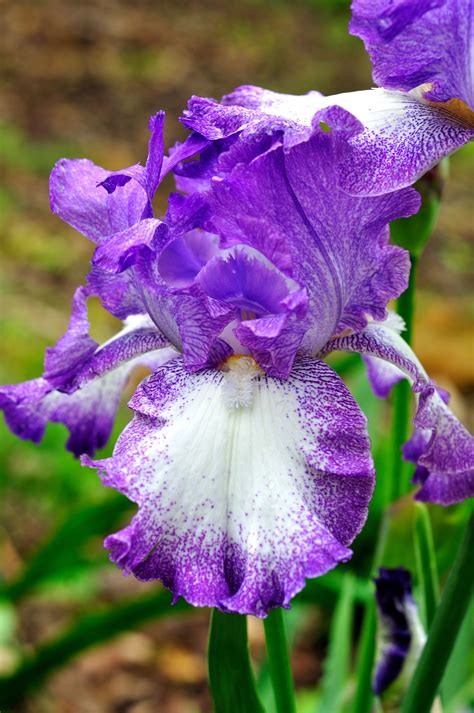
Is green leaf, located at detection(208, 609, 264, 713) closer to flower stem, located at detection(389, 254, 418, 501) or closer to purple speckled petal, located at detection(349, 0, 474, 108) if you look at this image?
flower stem, located at detection(389, 254, 418, 501)

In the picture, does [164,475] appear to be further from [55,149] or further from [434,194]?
[55,149]

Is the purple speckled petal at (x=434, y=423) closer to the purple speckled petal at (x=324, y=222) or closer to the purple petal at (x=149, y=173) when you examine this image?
the purple speckled petal at (x=324, y=222)

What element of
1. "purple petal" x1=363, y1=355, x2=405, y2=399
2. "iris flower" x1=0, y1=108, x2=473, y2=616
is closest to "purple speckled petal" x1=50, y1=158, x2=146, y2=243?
"iris flower" x1=0, y1=108, x2=473, y2=616

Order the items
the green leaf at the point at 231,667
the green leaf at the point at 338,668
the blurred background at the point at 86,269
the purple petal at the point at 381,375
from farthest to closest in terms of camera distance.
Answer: the blurred background at the point at 86,269
the green leaf at the point at 338,668
the purple petal at the point at 381,375
the green leaf at the point at 231,667

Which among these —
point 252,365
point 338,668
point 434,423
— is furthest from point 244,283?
point 338,668

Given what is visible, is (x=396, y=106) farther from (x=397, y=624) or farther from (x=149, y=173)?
(x=397, y=624)

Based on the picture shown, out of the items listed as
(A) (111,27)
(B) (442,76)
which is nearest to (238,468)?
(B) (442,76)

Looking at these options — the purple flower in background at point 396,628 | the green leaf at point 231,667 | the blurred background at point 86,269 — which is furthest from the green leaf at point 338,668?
the green leaf at point 231,667
